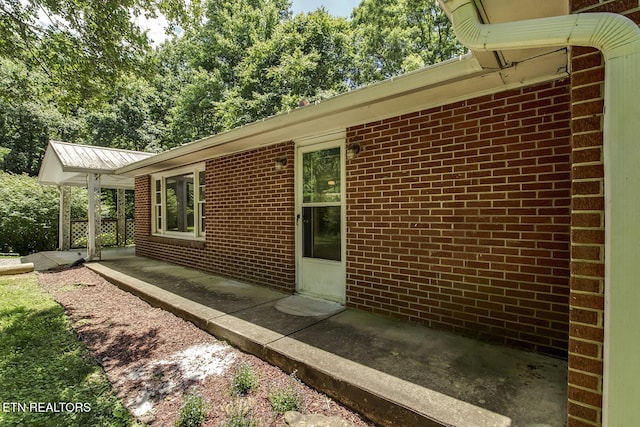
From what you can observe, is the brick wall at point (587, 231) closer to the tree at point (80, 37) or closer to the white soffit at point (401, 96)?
the white soffit at point (401, 96)

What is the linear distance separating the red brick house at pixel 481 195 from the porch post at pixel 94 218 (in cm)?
381

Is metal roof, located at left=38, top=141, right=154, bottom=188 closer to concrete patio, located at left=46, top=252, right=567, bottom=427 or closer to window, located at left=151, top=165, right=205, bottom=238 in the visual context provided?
window, located at left=151, top=165, right=205, bottom=238

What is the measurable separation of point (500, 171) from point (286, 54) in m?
16.2

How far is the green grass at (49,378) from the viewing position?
2.17 metres

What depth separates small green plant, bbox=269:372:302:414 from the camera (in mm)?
2180

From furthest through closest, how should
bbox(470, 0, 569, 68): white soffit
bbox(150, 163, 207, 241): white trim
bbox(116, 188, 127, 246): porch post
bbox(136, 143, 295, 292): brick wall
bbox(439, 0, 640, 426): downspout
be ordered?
1. bbox(116, 188, 127, 246): porch post
2. bbox(150, 163, 207, 241): white trim
3. bbox(136, 143, 295, 292): brick wall
4. bbox(470, 0, 569, 68): white soffit
5. bbox(439, 0, 640, 426): downspout

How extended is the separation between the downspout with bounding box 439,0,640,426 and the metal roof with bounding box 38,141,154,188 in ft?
30.1

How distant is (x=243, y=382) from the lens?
242 cm

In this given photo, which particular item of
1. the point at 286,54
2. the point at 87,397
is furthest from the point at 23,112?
the point at 87,397

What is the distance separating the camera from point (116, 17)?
5160mm

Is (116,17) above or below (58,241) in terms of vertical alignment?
above

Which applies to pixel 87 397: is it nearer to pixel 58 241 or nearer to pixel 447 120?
pixel 447 120

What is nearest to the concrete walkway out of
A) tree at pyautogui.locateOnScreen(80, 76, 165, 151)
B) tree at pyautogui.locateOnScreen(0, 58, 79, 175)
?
tree at pyautogui.locateOnScreen(80, 76, 165, 151)

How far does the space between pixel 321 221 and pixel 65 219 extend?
1053cm
